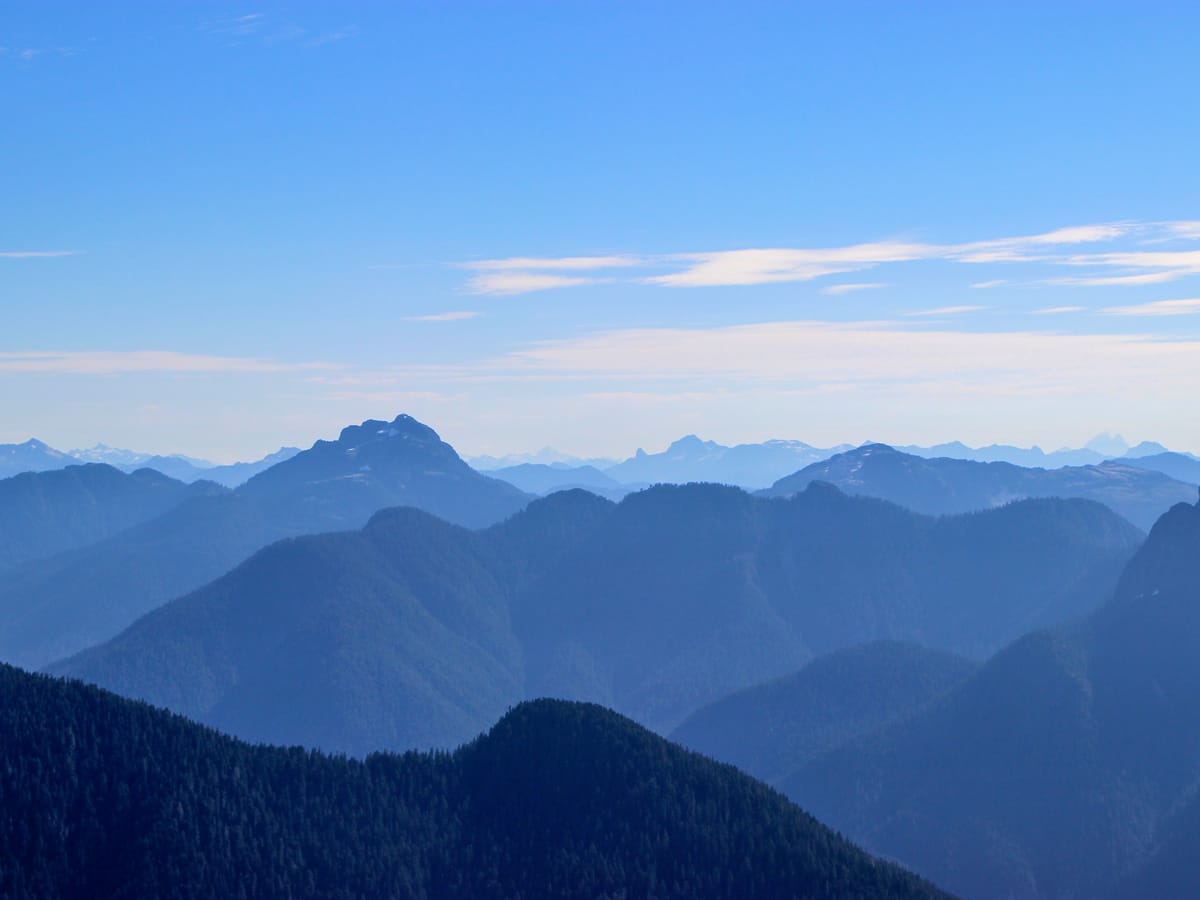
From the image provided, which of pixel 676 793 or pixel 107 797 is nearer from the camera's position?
pixel 107 797

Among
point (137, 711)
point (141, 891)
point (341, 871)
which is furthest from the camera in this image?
point (137, 711)


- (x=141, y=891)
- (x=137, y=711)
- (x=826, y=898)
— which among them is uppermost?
(x=137, y=711)

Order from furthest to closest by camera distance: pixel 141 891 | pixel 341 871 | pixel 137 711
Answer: pixel 137 711
pixel 341 871
pixel 141 891

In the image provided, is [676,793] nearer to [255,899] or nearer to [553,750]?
[553,750]

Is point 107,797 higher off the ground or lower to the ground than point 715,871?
higher

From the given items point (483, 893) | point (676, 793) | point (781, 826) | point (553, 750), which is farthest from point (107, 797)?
point (781, 826)

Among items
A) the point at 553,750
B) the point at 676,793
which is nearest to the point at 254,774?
the point at 553,750

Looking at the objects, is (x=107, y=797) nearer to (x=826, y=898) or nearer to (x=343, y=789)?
(x=343, y=789)
